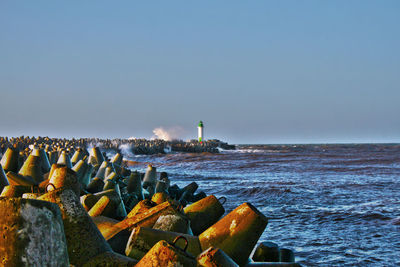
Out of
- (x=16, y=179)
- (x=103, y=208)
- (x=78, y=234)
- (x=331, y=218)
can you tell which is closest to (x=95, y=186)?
(x=16, y=179)

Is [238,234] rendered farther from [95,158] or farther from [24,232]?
[95,158]

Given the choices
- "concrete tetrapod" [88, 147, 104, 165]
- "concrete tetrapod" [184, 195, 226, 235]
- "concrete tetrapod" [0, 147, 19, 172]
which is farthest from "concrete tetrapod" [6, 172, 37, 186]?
"concrete tetrapod" [88, 147, 104, 165]

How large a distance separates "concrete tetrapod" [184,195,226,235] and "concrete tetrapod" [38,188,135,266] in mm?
1550

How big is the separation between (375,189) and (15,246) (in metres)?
9.88

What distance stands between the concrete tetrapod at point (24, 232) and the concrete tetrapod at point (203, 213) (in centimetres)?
223

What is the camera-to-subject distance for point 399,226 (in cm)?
614

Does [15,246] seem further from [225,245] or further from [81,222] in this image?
[225,245]

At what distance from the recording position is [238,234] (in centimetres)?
288

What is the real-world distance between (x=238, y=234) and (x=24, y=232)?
61.8 inches

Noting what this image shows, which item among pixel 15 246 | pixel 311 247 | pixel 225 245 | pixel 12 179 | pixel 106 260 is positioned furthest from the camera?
pixel 311 247

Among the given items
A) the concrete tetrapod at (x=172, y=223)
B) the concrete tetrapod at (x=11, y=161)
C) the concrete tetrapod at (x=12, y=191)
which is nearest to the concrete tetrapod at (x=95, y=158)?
the concrete tetrapod at (x=11, y=161)

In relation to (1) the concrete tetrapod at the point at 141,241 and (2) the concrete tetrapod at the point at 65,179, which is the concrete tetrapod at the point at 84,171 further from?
(1) the concrete tetrapod at the point at 141,241

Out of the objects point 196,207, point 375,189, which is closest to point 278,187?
point 375,189

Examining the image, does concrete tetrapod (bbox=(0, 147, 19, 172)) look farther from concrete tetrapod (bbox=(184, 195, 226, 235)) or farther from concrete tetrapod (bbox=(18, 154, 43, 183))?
concrete tetrapod (bbox=(184, 195, 226, 235))
